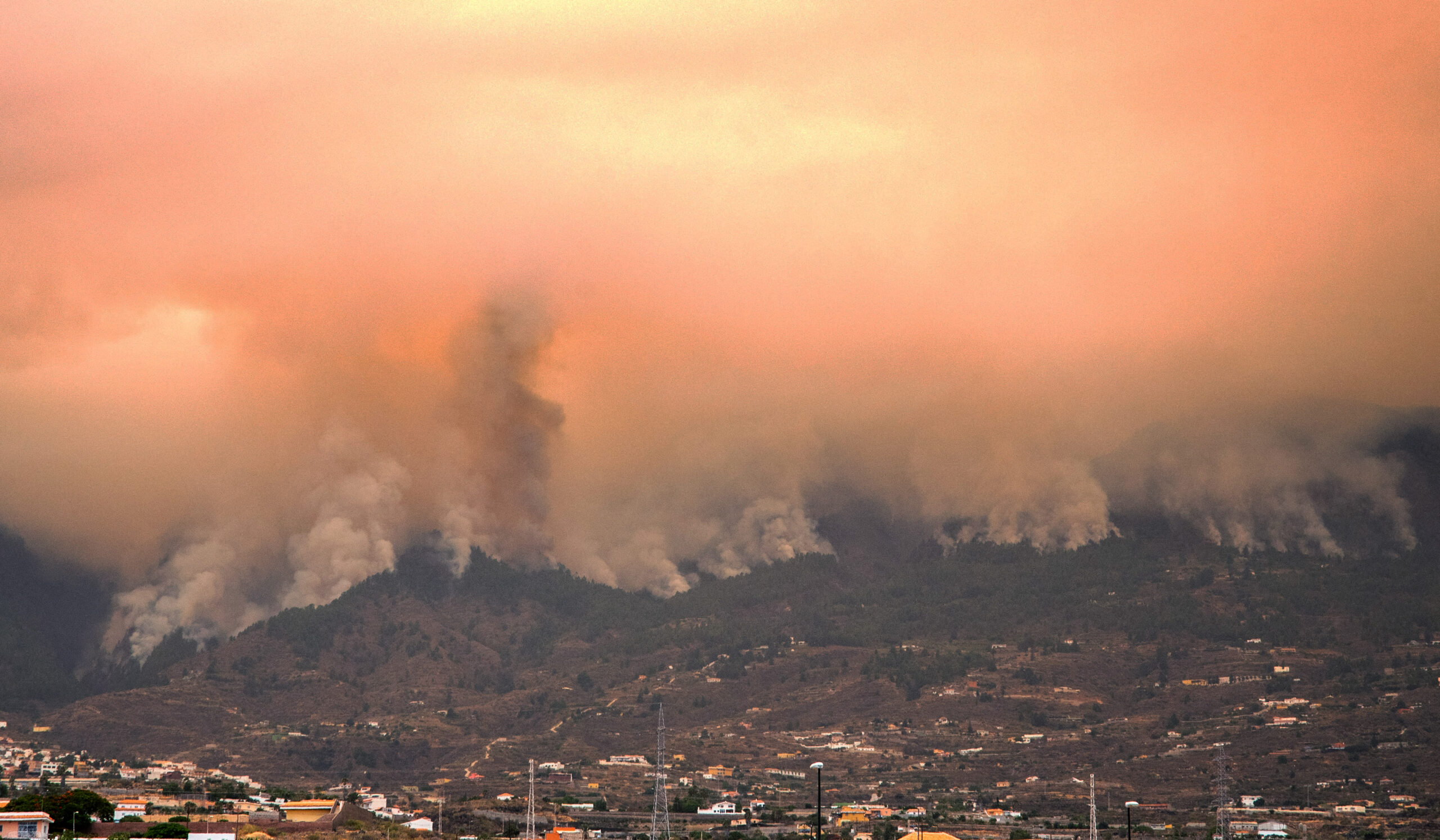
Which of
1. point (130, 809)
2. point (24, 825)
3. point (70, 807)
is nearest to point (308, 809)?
point (130, 809)

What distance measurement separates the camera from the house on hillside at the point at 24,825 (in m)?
95.3

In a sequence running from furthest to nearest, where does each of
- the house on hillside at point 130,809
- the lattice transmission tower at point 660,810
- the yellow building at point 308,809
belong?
1. the yellow building at point 308,809
2. the house on hillside at point 130,809
3. the lattice transmission tower at point 660,810

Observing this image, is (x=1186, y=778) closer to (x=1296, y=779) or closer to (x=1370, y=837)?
(x=1296, y=779)

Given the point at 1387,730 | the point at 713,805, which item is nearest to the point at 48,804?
the point at 713,805

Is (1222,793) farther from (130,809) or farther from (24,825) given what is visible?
(24,825)

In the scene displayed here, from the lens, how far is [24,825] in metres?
96.5

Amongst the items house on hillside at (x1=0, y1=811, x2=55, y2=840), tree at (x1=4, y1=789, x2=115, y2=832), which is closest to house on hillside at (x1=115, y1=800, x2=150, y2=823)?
tree at (x1=4, y1=789, x2=115, y2=832)

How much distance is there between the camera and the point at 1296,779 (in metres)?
183

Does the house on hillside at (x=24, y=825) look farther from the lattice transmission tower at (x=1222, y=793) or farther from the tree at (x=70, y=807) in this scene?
the lattice transmission tower at (x=1222, y=793)

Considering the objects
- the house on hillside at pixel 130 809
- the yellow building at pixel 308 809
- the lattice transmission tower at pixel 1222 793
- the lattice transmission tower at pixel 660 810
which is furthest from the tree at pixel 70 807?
the lattice transmission tower at pixel 1222 793

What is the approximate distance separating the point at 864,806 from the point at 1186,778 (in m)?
41.0

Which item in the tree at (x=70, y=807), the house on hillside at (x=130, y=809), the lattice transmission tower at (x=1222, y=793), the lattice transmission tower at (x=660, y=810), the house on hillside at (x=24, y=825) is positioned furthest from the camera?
the lattice transmission tower at (x=1222, y=793)

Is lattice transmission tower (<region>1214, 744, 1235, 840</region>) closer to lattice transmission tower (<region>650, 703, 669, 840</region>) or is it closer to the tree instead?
lattice transmission tower (<region>650, 703, 669, 840</region>)

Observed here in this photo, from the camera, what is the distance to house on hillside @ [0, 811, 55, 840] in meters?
95.3
